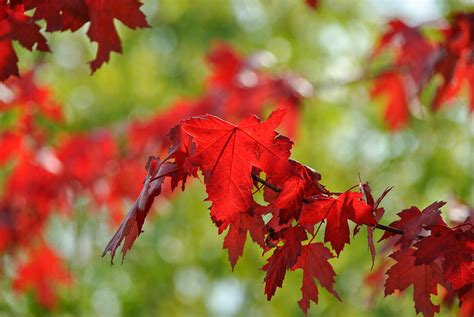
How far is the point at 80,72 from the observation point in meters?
5.95

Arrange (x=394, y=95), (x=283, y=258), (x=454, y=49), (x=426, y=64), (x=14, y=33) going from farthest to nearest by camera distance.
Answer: (x=394, y=95) < (x=426, y=64) < (x=454, y=49) < (x=14, y=33) < (x=283, y=258)

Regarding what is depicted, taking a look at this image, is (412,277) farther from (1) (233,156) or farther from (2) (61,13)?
(2) (61,13)

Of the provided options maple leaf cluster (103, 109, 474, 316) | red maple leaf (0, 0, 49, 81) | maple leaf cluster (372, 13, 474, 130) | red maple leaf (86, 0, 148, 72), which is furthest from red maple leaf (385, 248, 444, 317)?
maple leaf cluster (372, 13, 474, 130)

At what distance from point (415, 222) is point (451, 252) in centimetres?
7

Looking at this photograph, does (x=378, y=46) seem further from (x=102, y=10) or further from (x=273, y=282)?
(x=273, y=282)

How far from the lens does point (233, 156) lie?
1.29m

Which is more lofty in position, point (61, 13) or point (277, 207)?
point (61, 13)

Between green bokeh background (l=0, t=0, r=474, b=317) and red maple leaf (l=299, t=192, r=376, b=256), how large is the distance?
10.7 feet

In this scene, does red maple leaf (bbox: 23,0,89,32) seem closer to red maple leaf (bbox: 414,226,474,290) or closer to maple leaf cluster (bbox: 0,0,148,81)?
maple leaf cluster (bbox: 0,0,148,81)

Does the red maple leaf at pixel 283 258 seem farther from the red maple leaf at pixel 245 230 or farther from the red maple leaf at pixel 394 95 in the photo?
the red maple leaf at pixel 394 95

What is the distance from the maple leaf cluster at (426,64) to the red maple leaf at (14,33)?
114 centimetres

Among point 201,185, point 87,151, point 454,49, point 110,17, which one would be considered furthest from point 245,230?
point 201,185

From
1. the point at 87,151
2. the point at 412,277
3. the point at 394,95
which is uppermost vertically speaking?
the point at 412,277

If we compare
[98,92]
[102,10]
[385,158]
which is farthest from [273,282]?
[98,92]
